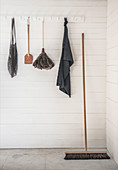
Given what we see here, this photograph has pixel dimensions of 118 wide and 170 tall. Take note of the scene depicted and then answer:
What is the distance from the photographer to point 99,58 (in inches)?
136

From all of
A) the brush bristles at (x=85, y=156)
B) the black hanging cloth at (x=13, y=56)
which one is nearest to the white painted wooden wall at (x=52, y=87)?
the black hanging cloth at (x=13, y=56)

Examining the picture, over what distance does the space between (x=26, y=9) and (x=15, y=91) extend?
1211 mm

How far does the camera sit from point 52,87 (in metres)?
3.45

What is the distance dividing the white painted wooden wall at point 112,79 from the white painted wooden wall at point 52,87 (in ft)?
0.48

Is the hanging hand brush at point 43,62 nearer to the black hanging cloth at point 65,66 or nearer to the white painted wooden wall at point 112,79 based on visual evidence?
the black hanging cloth at point 65,66

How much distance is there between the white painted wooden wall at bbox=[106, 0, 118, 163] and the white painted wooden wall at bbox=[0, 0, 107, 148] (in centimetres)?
15

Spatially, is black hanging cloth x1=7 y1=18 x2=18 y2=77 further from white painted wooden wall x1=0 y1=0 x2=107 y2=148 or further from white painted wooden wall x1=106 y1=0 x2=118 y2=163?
white painted wooden wall x1=106 y1=0 x2=118 y2=163

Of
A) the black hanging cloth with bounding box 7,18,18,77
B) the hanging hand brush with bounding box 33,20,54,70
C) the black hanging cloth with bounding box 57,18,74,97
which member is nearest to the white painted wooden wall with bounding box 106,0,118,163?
the black hanging cloth with bounding box 57,18,74,97

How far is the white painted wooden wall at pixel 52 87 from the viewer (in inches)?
134

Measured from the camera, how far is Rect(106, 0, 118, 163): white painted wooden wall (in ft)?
9.70

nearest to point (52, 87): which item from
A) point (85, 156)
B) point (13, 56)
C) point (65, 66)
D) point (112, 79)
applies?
point (65, 66)

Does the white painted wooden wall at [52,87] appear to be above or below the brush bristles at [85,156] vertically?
above

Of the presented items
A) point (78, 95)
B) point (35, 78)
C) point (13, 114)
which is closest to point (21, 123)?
point (13, 114)

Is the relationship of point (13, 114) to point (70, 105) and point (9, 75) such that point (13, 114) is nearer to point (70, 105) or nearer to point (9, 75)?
point (9, 75)
